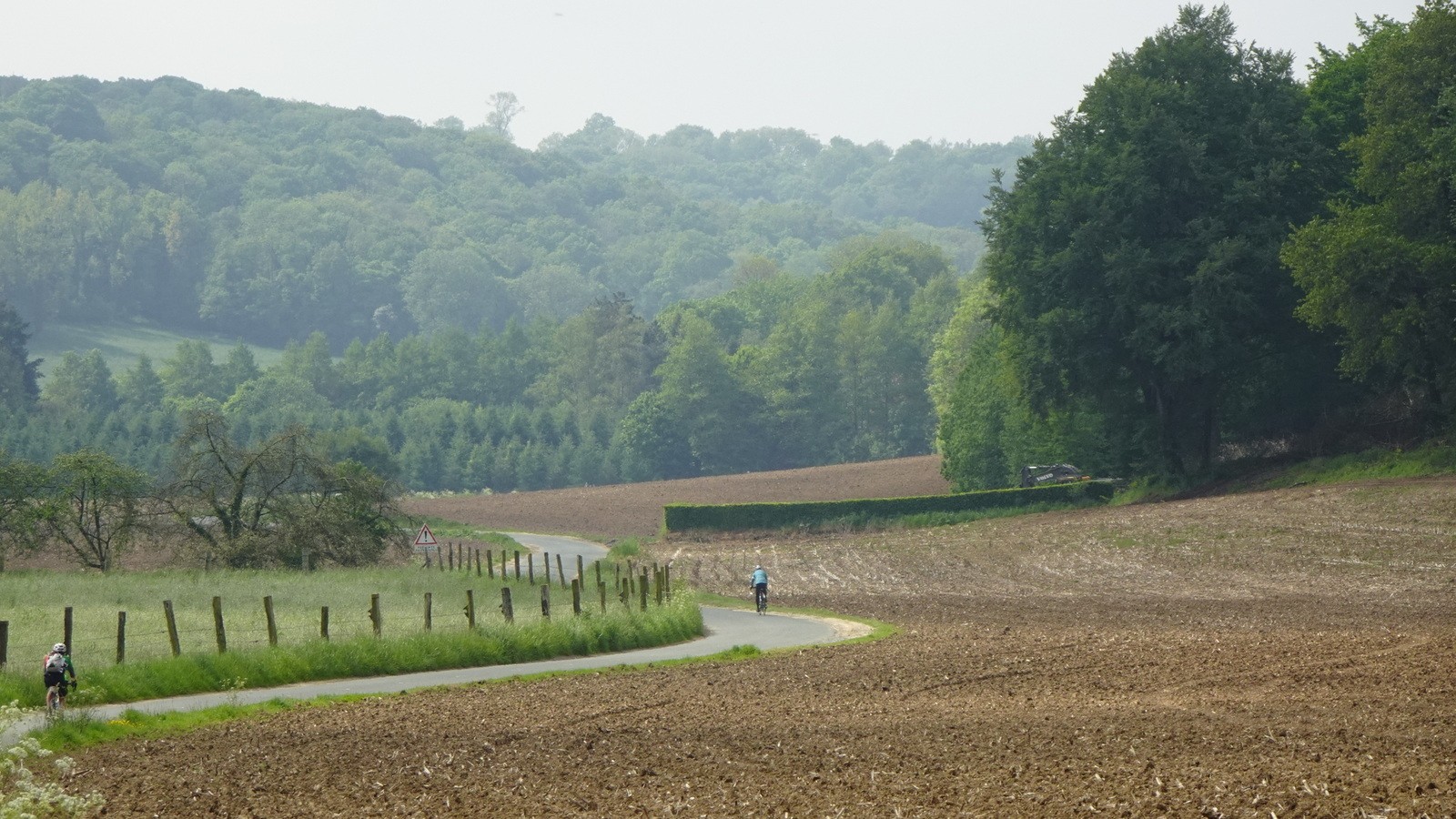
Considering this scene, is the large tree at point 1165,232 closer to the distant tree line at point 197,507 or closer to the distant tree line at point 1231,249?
the distant tree line at point 1231,249

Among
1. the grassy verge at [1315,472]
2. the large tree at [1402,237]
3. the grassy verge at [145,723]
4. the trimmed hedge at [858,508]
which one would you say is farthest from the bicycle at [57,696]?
the trimmed hedge at [858,508]

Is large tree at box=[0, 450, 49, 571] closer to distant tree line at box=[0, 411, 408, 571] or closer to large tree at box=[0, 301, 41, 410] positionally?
distant tree line at box=[0, 411, 408, 571]

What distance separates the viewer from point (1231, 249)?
2405 inches

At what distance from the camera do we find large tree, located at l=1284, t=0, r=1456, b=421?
180 ft

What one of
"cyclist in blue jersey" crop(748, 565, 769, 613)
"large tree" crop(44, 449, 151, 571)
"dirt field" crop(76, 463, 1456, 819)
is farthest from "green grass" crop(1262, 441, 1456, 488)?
"large tree" crop(44, 449, 151, 571)

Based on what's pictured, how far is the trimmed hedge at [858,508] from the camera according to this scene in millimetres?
72500

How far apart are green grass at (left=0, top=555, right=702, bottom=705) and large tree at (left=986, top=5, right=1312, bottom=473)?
87.2 feet

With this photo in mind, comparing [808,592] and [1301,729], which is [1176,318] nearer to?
[808,592]

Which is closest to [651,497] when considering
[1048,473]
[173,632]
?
[1048,473]

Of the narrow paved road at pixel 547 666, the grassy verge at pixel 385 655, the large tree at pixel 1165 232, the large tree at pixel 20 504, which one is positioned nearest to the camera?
the narrow paved road at pixel 547 666

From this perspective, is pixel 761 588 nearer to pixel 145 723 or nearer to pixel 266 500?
pixel 266 500

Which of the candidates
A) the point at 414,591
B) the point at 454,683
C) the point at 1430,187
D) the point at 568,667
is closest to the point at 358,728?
the point at 454,683

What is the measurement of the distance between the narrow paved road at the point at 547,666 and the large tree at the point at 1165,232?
23.3 metres

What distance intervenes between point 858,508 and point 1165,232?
1883cm
